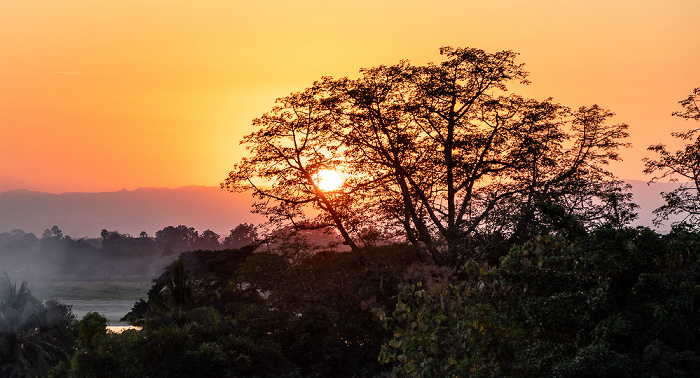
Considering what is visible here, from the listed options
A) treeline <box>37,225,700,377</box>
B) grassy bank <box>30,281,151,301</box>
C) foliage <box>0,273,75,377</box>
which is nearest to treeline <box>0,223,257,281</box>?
grassy bank <box>30,281,151,301</box>

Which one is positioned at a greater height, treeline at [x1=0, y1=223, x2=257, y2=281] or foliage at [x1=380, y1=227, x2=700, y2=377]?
treeline at [x1=0, y1=223, x2=257, y2=281]

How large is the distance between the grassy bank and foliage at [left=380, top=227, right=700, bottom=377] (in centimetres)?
12901

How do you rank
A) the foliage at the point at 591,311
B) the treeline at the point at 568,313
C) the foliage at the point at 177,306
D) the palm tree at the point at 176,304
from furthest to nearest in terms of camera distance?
the palm tree at the point at 176,304 < the foliage at the point at 177,306 < the treeline at the point at 568,313 < the foliage at the point at 591,311

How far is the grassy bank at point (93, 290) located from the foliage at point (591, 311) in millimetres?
129011

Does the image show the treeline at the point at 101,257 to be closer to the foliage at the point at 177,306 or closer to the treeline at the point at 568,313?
the foliage at the point at 177,306

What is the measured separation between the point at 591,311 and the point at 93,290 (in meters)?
144

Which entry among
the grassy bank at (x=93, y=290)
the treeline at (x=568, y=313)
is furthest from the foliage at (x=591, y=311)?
the grassy bank at (x=93, y=290)

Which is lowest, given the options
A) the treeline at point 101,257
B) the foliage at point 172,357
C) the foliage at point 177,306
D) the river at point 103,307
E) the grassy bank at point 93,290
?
the foliage at point 172,357

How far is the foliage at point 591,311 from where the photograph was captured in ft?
42.5

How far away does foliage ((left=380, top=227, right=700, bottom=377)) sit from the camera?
12953 mm

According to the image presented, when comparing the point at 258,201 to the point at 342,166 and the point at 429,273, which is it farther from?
the point at 429,273

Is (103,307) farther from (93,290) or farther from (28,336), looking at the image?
(28,336)

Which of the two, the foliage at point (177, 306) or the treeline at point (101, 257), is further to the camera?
the treeline at point (101, 257)

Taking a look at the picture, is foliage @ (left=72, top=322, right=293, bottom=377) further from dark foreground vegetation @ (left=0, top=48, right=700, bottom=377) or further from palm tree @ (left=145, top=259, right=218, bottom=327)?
palm tree @ (left=145, top=259, right=218, bottom=327)
